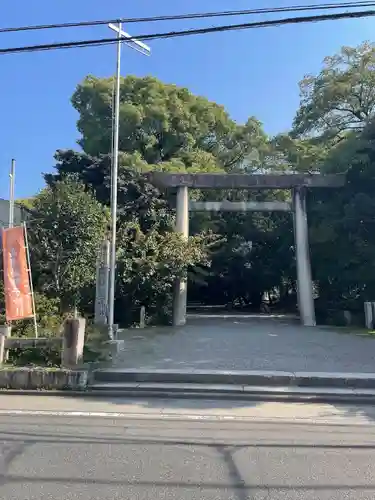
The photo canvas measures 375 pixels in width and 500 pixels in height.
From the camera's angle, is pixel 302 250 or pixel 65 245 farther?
pixel 302 250

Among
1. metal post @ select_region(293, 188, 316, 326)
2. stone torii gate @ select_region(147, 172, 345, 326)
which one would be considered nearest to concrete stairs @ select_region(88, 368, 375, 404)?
metal post @ select_region(293, 188, 316, 326)

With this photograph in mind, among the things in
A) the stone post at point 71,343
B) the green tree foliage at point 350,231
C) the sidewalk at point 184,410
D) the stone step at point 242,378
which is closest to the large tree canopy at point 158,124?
the green tree foliage at point 350,231

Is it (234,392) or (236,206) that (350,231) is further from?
(234,392)

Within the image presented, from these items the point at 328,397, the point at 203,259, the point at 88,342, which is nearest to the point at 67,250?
the point at 88,342

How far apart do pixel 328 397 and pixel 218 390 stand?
1.80 metres

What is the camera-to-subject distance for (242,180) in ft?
70.0

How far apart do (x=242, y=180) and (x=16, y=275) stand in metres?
13.2

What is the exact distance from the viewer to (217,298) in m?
34.3

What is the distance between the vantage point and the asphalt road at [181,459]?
390cm

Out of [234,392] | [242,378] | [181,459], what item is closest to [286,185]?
[242,378]

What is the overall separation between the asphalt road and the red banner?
12.7ft

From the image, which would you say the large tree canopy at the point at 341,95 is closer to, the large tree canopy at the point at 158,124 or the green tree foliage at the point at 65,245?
the large tree canopy at the point at 158,124

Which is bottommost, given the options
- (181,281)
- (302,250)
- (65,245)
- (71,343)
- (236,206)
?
(71,343)

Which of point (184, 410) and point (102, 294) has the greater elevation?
point (102, 294)
